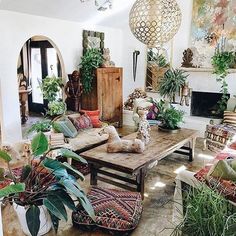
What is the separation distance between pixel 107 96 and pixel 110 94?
0.39ft

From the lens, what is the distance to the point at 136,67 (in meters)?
7.21

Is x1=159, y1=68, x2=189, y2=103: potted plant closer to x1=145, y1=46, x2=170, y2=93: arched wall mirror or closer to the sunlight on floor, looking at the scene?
x1=145, y1=46, x2=170, y2=93: arched wall mirror

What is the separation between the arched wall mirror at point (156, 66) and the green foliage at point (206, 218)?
557 cm

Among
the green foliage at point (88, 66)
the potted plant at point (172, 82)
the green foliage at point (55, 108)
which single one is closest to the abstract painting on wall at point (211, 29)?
the potted plant at point (172, 82)

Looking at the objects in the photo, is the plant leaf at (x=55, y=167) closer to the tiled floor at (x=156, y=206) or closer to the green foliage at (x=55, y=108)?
the tiled floor at (x=156, y=206)

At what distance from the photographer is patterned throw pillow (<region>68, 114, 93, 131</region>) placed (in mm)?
4664

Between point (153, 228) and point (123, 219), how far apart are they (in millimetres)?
368

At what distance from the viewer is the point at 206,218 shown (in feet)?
4.48

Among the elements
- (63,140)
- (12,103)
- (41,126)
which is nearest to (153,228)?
(63,140)

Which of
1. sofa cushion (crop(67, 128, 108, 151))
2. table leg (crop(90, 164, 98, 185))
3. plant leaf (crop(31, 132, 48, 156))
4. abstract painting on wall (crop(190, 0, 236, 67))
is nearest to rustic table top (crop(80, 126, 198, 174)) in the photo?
table leg (crop(90, 164, 98, 185))

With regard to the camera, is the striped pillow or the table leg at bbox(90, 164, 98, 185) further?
the striped pillow

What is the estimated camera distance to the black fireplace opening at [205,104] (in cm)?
621

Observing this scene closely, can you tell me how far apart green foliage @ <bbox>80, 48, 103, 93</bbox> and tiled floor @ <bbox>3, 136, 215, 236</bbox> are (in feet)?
8.33

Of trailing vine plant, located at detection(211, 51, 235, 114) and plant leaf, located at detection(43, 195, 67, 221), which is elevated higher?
trailing vine plant, located at detection(211, 51, 235, 114)
